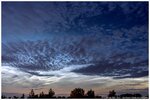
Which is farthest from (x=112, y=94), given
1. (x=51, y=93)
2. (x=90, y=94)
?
(x=51, y=93)

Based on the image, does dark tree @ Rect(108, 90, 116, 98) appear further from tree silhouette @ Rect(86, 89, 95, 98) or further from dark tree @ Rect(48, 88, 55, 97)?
dark tree @ Rect(48, 88, 55, 97)

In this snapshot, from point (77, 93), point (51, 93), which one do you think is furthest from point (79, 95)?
point (51, 93)

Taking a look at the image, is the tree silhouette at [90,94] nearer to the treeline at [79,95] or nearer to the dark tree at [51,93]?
the treeline at [79,95]

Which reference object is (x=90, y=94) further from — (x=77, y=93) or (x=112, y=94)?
(x=112, y=94)

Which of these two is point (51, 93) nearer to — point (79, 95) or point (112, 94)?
point (79, 95)

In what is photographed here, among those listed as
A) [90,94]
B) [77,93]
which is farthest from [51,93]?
[90,94]

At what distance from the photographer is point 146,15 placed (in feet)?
8.65

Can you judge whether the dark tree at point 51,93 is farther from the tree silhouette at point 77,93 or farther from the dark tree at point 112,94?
the dark tree at point 112,94

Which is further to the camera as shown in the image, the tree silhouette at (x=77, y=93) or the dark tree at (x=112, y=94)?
the dark tree at (x=112, y=94)

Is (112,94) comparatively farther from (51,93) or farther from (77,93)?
(51,93)

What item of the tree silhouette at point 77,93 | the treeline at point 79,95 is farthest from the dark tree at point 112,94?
the tree silhouette at point 77,93

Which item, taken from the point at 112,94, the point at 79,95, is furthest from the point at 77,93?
the point at 112,94

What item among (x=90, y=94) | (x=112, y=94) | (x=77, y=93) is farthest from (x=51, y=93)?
(x=112, y=94)

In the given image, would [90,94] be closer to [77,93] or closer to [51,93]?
[77,93]
